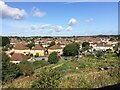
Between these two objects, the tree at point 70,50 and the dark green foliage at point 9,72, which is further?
the tree at point 70,50

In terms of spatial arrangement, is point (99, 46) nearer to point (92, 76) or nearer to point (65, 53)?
point (65, 53)

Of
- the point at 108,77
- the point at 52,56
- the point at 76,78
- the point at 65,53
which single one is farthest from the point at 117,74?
the point at 65,53

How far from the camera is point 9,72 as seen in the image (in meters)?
6.23

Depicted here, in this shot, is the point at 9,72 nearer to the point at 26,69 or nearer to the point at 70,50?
the point at 26,69

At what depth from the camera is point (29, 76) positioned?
6809 millimetres

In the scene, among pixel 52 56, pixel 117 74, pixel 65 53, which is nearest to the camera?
pixel 117 74

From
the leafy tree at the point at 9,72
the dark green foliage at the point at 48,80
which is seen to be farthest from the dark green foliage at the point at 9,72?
the dark green foliage at the point at 48,80

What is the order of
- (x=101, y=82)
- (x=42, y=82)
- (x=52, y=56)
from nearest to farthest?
(x=42, y=82)
(x=101, y=82)
(x=52, y=56)

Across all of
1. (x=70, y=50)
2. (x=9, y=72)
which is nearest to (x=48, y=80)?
(x=9, y=72)

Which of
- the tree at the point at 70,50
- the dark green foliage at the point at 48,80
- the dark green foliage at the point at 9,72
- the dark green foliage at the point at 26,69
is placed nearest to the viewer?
the dark green foliage at the point at 48,80

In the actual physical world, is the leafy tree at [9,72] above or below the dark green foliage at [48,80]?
below

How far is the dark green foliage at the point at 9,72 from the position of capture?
5.96m

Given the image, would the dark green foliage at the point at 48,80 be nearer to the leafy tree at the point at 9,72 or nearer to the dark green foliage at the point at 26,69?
the leafy tree at the point at 9,72

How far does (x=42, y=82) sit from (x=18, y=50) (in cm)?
950
